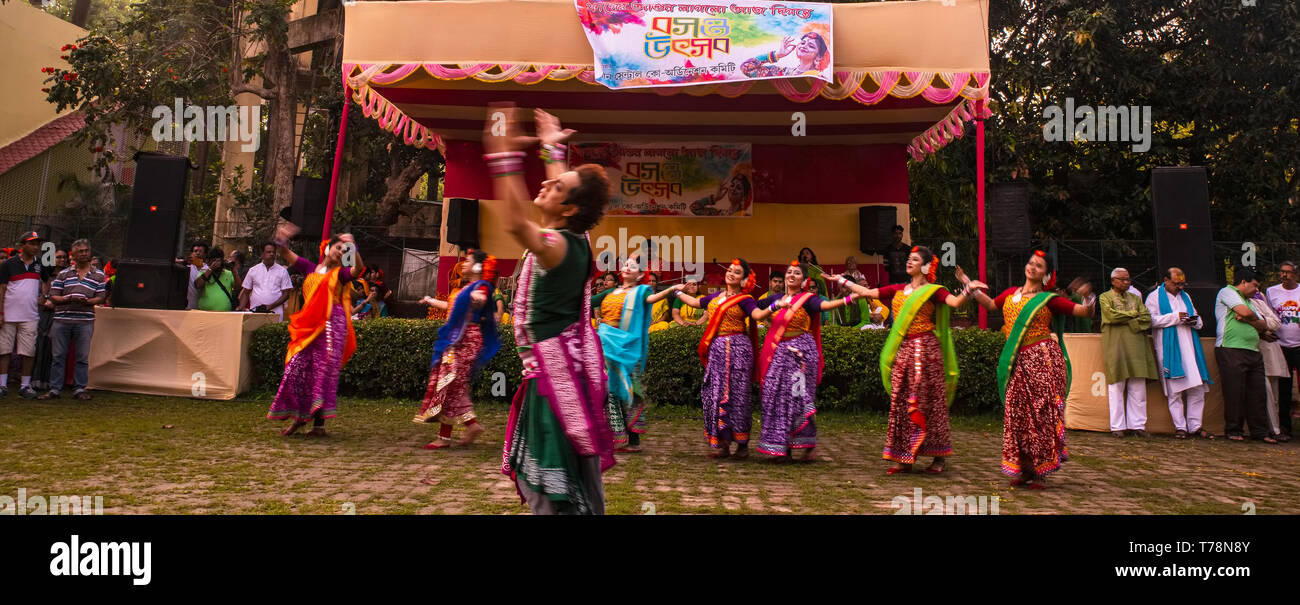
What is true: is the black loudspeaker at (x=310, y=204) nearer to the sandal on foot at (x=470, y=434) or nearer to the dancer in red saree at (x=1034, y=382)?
the sandal on foot at (x=470, y=434)

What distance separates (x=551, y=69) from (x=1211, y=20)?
12.0 m

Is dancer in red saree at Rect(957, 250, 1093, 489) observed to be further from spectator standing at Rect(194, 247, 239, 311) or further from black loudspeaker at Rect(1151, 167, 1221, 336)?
spectator standing at Rect(194, 247, 239, 311)

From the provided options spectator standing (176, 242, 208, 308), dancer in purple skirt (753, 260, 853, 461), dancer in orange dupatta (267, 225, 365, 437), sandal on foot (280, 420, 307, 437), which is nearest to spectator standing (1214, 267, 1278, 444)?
dancer in purple skirt (753, 260, 853, 461)

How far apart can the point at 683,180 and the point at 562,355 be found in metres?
11.3

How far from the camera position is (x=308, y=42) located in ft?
58.2

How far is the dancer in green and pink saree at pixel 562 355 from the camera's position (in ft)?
10.8

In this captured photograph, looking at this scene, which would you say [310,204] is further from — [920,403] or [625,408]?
Result: [920,403]

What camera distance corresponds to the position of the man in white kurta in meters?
9.84

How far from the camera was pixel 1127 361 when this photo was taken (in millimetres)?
9953

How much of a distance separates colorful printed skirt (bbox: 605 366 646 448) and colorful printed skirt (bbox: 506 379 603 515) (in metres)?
4.17

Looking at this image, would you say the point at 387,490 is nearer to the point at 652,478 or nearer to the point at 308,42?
the point at 652,478

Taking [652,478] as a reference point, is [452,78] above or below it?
above

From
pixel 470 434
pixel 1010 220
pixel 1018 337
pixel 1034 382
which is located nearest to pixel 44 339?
pixel 470 434

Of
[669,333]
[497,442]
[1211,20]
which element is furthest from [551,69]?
[1211,20]
